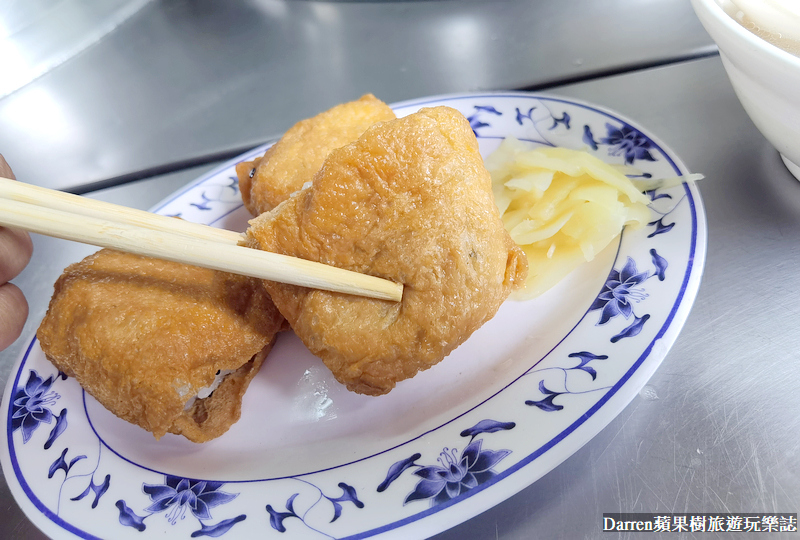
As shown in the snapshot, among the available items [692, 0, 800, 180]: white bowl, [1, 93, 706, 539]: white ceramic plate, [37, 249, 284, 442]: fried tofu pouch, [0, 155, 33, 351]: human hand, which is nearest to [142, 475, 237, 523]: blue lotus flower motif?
[1, 93, 706, 539]: white ceramic plate

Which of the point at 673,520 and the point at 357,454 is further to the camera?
the point at 357,454

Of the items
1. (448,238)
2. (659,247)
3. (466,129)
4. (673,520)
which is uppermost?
(466,129)

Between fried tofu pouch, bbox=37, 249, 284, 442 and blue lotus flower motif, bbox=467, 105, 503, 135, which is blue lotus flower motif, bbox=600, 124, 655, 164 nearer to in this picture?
blue lotus flower motif, bbox=467, 105, 503, 135

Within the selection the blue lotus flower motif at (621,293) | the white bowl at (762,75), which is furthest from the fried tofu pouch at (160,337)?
the white bowl at (762,75)

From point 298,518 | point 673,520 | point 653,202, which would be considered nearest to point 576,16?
point 653,202

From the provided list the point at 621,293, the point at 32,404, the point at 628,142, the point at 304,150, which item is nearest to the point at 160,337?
the point at 32,404

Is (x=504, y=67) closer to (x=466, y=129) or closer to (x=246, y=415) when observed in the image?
(x=466, y=129)

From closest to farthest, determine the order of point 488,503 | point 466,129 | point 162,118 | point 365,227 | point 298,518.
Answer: point 488,503, point 298,518, point 365,227, point 466,129, point 162,118
